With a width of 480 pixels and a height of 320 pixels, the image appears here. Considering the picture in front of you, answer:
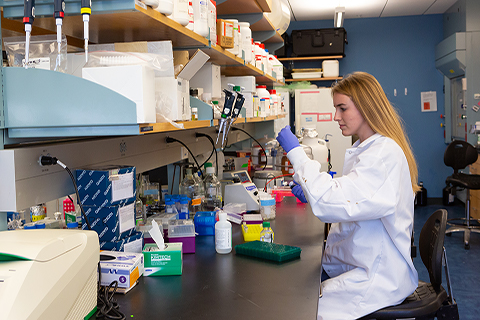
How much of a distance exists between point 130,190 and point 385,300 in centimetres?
101

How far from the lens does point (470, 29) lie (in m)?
5.72

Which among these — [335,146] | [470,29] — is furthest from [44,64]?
A: [470,29]

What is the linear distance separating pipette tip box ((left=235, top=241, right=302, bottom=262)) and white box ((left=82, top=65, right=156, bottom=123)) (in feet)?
2.38

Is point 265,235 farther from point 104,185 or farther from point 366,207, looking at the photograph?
point 104,185

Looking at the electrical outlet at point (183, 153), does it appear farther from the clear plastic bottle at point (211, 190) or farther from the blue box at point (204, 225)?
the blue box at point (204, 225)

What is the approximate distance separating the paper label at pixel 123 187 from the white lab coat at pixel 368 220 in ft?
2.01

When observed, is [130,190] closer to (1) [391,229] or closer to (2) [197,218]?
(2) [197,218]

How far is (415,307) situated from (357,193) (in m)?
0.55

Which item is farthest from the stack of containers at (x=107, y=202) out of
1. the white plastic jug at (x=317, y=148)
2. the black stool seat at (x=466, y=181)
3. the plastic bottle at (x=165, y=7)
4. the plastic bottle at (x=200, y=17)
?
the black stool seat at (x=466, y=181)

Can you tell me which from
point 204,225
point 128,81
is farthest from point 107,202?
point 204,225

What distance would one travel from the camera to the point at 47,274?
0.85 m

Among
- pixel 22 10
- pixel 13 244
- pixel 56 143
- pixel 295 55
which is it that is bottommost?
pixel 13 244

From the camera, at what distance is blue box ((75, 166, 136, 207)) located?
1318 millimetres

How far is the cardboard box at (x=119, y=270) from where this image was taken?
1.25 meters
